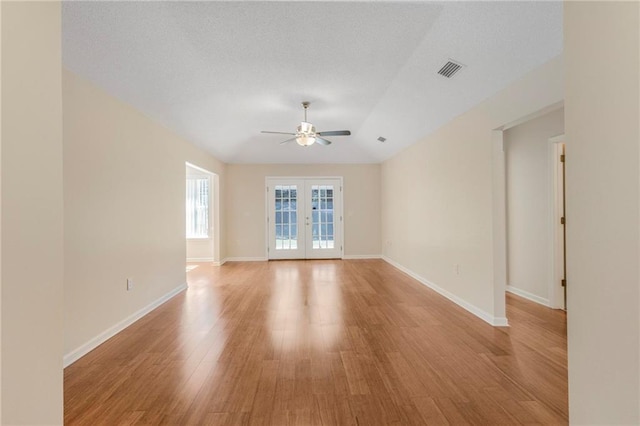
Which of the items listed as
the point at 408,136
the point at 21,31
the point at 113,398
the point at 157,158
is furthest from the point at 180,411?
the point at 408,136

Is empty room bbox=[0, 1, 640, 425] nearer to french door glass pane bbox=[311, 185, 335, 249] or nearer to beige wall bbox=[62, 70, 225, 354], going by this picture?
beige wall bbox=[62, 70, 225, 354]

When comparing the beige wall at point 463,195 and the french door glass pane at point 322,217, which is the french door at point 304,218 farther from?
the beige wall at point 463,195

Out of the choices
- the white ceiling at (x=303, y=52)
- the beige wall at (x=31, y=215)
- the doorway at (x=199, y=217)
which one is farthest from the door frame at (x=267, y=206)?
the beige wall at (x=31, y=215)

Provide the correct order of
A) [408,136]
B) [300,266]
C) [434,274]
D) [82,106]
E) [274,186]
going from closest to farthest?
[82,106] < [434,274] < [408,136] < [300,266] < [274,186]

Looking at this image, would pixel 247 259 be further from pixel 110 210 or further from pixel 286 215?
pixel 110 210

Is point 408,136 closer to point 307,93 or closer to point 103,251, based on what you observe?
point 307,93

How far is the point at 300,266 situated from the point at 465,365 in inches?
176

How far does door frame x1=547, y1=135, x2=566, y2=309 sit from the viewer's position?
351 cm

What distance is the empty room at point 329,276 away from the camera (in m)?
0.87

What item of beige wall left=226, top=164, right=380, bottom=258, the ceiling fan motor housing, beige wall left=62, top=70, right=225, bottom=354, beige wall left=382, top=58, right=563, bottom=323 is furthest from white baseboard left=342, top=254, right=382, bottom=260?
beige wall left=62, top=70, right=225, bottom=354

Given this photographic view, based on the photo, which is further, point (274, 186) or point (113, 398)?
Answer: point (274, 186)

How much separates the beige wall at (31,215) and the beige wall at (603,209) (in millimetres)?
1686

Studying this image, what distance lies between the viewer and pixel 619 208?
2.74 ft

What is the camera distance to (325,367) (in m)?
2.24
